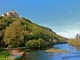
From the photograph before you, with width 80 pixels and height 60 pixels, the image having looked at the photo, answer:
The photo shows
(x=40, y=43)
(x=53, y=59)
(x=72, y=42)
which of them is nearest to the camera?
(x=53, y=59)

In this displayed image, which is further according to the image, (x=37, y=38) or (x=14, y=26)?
(x=37, y=38)

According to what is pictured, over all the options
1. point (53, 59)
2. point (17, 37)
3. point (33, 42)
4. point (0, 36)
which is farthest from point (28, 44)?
point (53, 59)

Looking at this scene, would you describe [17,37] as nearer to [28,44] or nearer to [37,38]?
[28,44]

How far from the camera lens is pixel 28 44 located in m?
126

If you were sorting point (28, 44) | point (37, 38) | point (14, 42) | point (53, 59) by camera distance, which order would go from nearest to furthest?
point (53, 59), point (14, 42), point (28, 44), point (37, 38)

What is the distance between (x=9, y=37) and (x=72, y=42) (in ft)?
296

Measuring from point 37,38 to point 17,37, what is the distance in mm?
31223

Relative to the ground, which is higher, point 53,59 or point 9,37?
point 9,37

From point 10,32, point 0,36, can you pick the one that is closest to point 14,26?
point 10,32

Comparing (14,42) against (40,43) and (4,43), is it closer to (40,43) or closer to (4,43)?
(4,43)

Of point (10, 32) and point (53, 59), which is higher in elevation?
point (10, 32)

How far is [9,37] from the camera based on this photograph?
115188 mm

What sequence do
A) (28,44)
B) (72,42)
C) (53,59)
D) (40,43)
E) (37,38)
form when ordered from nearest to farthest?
1. (53,59)
2. (28,44)
3. (40,43)
4. (37,38)
5. (72,42)

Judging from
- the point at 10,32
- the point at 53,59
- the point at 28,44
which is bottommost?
the point at 53,59
